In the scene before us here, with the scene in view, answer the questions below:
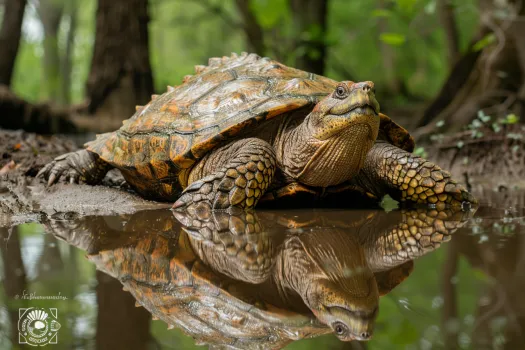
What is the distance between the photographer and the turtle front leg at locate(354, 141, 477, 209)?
154 inches

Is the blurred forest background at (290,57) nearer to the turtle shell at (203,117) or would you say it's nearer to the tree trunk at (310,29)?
the tree trunk at (310,29)

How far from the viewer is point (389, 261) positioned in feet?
7.02

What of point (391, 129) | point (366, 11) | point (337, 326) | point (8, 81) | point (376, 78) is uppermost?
point (366, 11)

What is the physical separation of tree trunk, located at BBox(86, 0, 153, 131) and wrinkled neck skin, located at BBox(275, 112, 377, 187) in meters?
6.42

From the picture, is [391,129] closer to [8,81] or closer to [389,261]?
[389,261]

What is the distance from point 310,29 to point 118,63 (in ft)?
12.7

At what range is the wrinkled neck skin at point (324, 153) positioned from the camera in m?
3.71

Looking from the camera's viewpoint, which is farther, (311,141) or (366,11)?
(366,11)

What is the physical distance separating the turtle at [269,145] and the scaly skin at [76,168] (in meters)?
0.53

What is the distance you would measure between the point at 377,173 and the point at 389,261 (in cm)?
206

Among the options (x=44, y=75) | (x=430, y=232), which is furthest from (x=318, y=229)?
(x=44, y=75)

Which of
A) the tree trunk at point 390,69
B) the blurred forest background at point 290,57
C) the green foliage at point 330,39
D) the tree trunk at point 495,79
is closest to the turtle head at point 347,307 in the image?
the blurred forest background at point 290,57

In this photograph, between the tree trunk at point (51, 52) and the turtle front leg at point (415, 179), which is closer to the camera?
the turtle front leg at point (415, 179)

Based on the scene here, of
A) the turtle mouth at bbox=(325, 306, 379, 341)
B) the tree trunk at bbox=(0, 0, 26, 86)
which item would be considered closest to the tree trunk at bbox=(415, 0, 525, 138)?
the turtle mouth at bbox=(325, 306, 379, 341)
